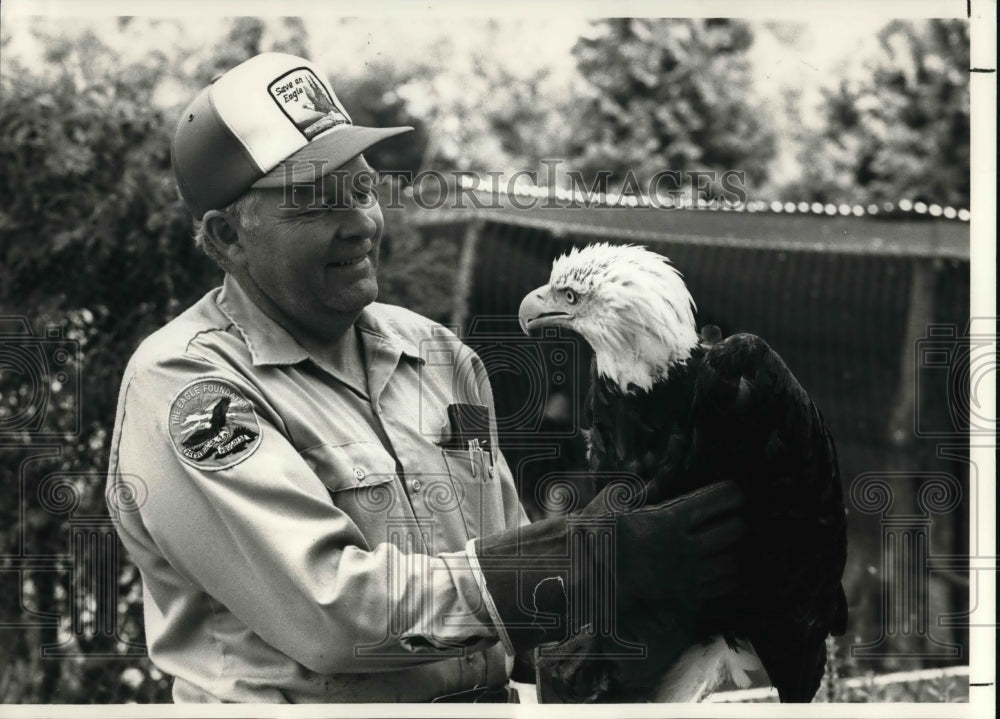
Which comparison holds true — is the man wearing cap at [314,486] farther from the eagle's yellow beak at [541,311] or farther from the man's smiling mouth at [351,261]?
the eagle's yellow beak at [541,311]

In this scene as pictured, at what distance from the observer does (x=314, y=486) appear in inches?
91.4

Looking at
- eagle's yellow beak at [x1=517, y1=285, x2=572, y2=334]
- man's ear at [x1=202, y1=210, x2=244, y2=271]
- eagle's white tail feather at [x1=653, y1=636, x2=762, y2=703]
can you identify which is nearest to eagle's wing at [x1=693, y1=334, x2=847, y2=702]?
eagle's white tail feather at [x1=653, y1=636, x2=762, y2=703]

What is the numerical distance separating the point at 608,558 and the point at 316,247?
86 cm

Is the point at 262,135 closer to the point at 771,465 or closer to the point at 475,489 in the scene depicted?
the point at 475,489

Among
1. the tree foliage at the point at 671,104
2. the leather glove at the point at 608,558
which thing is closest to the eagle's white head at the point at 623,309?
the leather glove at the point at 608,558

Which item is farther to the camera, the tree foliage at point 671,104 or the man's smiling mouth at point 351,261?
the tree foliage at point 671,104

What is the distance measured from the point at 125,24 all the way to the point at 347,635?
248 centimetres

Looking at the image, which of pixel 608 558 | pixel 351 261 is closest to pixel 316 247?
pixel 351 261

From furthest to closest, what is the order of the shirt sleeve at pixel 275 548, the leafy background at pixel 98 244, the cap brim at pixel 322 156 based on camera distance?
the leafy background at pixel 98 244, the cap brim at pixel 322 156, the shirt sleeve at pixel 275 548

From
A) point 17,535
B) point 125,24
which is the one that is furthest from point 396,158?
point 17,535

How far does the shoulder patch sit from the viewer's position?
2279 millimetres

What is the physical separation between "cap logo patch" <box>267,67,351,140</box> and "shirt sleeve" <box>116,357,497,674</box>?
544 millimetres

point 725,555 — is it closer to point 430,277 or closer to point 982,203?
point 982,203

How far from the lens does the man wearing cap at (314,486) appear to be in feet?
7.44
